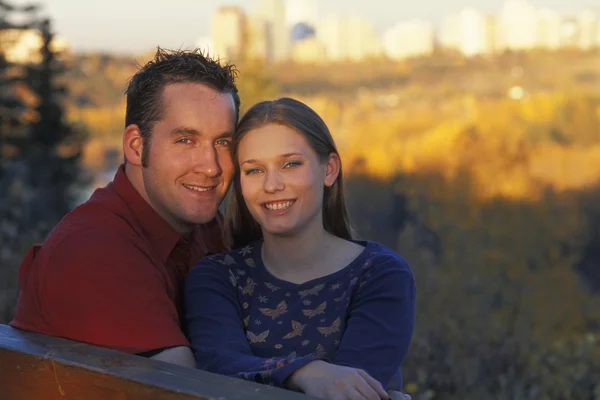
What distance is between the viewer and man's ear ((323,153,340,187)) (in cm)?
254

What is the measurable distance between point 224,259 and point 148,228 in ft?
0.76

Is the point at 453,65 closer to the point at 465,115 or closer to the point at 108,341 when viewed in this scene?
the point at 465,115

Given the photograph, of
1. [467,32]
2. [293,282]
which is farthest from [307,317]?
[467,32]

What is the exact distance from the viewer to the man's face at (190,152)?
8.36 feet

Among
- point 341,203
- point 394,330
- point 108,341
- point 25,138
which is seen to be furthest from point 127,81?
point 25,138

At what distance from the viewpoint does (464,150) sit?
217 feet

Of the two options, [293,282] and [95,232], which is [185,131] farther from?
[293,282]

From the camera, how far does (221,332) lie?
2.23 meters

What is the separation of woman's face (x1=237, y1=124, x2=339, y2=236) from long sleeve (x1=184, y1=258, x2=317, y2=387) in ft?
0.62

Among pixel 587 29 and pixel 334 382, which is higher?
pixel 587 29

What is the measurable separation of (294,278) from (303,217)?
0.52 feet

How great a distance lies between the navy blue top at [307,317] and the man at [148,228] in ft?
0.28

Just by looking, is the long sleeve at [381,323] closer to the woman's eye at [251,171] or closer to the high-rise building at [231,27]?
the woman's eye at [251,171]

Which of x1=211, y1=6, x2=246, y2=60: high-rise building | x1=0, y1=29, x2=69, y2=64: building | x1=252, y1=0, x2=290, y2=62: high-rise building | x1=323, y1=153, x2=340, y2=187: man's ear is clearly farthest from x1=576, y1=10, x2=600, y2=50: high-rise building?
x1=323, y1=153, x2=340, y2=187: man's ear
